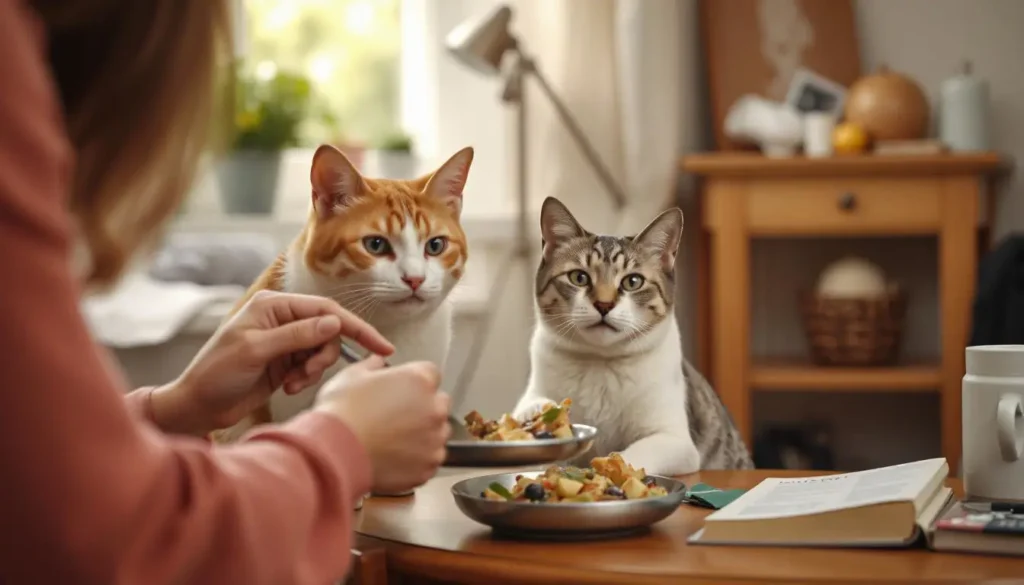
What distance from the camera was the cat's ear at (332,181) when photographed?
1.24m

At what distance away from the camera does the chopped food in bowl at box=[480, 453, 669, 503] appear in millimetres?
982

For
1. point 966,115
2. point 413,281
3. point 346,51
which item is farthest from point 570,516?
point 346,51

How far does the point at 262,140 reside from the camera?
3.04 metres

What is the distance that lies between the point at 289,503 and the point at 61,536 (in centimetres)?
14

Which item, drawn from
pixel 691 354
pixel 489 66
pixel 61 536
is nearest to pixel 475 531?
pixel 61 536

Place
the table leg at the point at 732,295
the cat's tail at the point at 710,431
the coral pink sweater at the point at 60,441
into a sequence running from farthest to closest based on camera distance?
the table leg at the point at 732,295
the cat's tail at the point at 710,431
the coral pink sweater at the point at 60,441

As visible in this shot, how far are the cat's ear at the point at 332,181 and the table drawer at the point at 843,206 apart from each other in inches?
57.6

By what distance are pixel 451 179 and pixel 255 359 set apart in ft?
1.33

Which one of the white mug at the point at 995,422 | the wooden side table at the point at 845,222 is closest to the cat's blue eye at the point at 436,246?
the white mug at the point at 995,422

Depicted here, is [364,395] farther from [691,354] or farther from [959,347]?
[691,354]

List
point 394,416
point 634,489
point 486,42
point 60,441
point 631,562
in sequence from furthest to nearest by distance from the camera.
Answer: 1. point 486,42
2. point 634,489
3. point 631,562
4. point 394,416
5. point 60,441

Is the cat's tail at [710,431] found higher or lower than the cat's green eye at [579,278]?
lower

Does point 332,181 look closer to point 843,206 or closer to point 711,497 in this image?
point 711,497

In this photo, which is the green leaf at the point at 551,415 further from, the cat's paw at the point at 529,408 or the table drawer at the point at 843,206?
the table drawer at the point at 843,206
